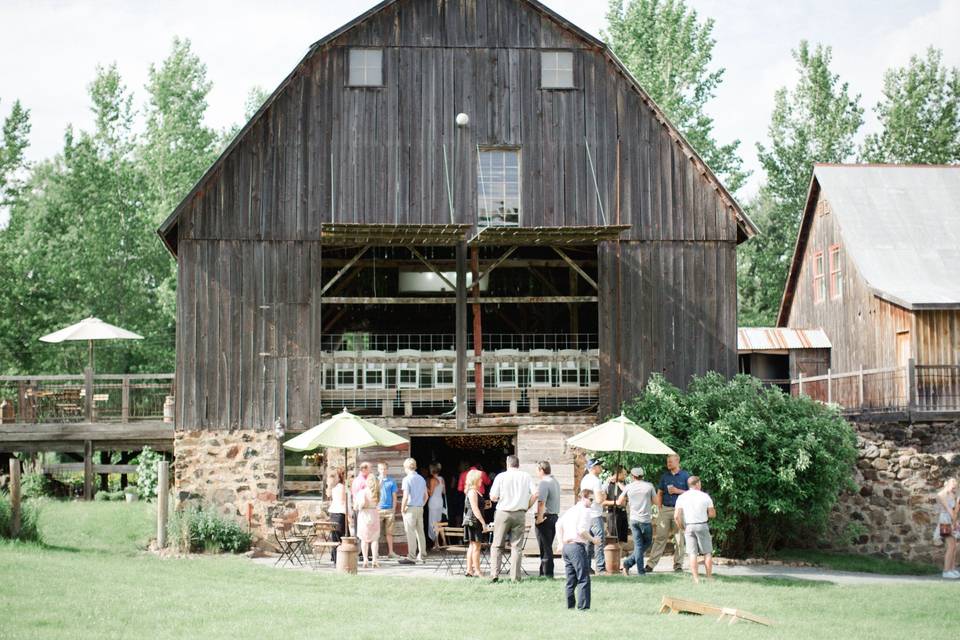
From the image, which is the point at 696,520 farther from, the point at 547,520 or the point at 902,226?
the point at 902,226

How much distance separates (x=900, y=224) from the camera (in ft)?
98.4

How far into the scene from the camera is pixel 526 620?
1421 cm

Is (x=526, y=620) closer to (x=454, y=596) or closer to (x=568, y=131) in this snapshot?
(x=454, y=596)

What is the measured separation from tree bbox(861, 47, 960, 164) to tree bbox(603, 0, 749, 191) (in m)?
5.56

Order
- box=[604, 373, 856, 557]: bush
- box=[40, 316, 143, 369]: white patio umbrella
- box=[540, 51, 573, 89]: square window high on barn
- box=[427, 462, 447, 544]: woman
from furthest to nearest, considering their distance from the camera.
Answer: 1. box=[40, 316, 143, 369]: white patio umbrella
2. box=[540, 51, 573, 89]: square window high on barn
3. box=[427, 462, 447, 544]: woman
4. box=[604, 373, 856, 557]: bush

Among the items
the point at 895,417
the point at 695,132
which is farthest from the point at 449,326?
the point at 695,132

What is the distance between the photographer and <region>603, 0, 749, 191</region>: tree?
4150 cm

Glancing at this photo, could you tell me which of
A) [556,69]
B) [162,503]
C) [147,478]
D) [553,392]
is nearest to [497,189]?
[556,69]

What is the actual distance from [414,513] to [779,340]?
577 inches

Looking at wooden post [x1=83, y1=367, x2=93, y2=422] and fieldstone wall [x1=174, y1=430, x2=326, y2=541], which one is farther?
wooden post [x1=83, y1=367, x2=93, y2=422]

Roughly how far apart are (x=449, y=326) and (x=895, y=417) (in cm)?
970

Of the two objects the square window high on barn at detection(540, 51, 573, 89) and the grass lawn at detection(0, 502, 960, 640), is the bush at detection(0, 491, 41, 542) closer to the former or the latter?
the grass lawn at detection(0, 502, 960, 640)

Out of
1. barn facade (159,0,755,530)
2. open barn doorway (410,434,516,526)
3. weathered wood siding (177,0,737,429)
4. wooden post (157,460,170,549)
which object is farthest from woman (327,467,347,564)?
open barn doorway (410,434,516,526)

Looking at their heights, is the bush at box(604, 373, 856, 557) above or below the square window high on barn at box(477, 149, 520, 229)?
below
